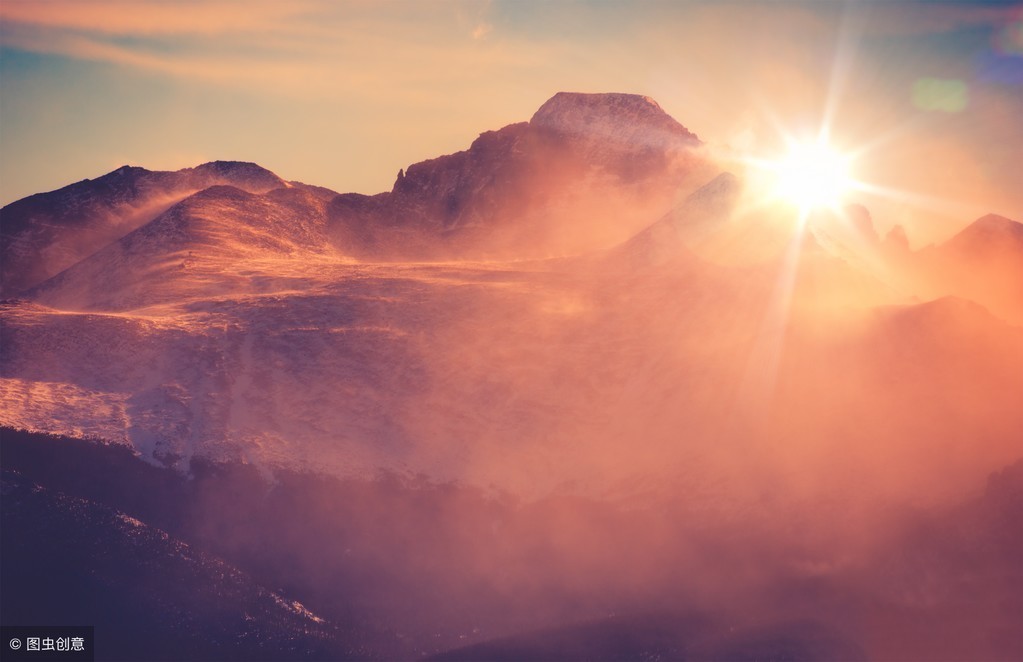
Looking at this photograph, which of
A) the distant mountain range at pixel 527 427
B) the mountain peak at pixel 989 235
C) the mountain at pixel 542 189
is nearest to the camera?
the distant mountain range at pixel 527 427

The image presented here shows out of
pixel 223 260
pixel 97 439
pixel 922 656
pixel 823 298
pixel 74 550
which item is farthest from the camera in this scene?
pixel 223 260

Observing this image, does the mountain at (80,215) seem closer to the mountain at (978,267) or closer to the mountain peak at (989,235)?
the mountain at (978,267)

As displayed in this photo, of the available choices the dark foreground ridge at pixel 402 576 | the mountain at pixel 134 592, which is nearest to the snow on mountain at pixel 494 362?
the dark foreground ridge at pixel 402 576

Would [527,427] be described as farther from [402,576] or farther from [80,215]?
[80,215]

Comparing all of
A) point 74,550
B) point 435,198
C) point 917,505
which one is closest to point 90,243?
point 435,198

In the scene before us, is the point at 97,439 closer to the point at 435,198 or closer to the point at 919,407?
the point at 919,407

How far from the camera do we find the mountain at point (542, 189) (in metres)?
57.2

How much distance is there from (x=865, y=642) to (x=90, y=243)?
54897mm

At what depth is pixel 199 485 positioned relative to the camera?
25.8m

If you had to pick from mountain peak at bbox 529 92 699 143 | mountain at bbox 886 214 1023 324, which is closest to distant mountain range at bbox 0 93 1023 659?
mountain at bbox 886 214 1023 324

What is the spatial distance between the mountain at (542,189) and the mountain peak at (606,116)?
89 mm

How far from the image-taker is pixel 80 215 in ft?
198

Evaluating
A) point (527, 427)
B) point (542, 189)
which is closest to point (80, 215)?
point (542, 189)

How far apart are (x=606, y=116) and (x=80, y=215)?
40445 mm
